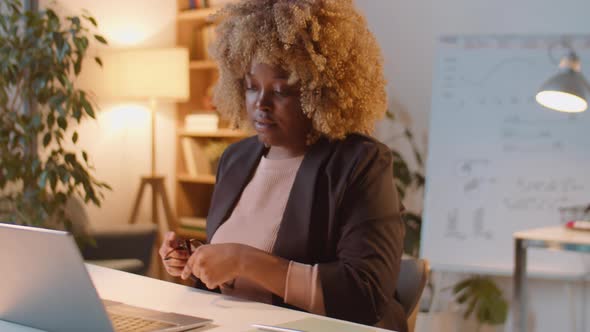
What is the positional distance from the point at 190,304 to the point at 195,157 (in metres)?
3.10

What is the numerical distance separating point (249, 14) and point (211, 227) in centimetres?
54

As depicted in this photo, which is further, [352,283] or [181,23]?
[181,23]

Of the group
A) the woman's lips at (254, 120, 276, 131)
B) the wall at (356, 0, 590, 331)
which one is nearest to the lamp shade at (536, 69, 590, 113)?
the wall at (356, 0, 590, 331)

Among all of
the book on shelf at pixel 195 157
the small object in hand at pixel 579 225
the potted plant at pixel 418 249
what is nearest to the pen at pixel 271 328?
the small object in hand at pixel 579 225

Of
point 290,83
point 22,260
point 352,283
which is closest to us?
point 22,260

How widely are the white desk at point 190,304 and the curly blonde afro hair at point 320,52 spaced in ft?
1.62

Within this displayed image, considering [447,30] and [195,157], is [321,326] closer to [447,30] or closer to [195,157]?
[447,30]

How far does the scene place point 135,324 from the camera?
1.26 metres

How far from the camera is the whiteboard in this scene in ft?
10.6

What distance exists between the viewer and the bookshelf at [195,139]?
445cm

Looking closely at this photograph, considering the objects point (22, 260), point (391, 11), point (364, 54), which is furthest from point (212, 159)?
point (22, 260)

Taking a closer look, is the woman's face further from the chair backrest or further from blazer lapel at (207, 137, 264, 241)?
the chair backrest

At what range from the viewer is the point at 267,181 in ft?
6.05

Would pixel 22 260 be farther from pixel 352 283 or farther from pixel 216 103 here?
pixel 216 103
